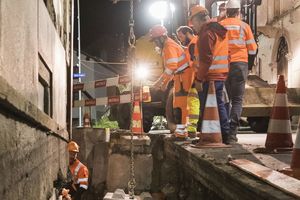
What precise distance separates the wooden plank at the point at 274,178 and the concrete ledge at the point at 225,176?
31mm

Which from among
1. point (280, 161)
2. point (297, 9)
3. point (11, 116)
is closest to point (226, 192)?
point (280, 161)

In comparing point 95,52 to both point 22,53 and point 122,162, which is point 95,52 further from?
point 22,53

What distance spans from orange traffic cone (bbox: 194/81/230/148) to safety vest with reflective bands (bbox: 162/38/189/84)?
2.03 metres

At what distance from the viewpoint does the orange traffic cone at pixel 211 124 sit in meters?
4.67

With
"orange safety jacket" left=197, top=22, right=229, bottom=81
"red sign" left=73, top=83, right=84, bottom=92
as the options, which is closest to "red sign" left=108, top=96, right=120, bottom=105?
"red sign" left=73, top=83, right=84, bottom=92

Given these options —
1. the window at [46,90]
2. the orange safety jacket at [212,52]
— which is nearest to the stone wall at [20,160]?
the window at [46,90]

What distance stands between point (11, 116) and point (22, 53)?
1151 mm

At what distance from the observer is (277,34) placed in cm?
1772

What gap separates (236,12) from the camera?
5559 mm

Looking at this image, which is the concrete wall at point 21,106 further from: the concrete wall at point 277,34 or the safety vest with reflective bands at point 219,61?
Result: the concrete wall at point 277,34

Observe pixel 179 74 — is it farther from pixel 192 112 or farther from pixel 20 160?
pixel 20 160

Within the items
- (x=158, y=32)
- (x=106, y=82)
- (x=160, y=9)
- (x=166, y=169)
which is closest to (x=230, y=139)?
(x=166, y=169)

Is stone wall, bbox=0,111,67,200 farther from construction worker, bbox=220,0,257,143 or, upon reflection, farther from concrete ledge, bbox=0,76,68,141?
construction worker, bbox=220,0,257,143

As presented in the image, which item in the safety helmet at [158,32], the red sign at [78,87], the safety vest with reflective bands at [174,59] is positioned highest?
the safety helmet at [158,32]
